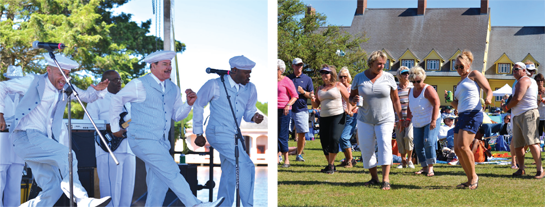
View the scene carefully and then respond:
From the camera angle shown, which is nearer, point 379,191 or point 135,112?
point 135,112

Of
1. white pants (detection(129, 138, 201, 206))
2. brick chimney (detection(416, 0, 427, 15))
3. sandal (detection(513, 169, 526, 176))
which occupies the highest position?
brick chimney (detection(416, 0, 427, 15))

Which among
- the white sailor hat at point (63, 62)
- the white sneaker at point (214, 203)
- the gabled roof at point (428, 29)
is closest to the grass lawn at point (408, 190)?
the white sneaker at point (214, 203)

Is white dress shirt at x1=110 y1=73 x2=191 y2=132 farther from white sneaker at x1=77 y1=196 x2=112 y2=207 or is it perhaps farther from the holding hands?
white sneaker at x1=77 y1=196 x2=112 y2=207

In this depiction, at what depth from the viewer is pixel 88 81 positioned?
16.3 ft

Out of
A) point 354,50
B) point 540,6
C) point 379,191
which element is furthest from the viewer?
point 354,50

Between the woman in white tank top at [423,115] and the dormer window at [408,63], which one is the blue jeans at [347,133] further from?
the dormer window at [408,63]

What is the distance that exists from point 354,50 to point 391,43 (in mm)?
2022

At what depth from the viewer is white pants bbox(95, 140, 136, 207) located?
490cm

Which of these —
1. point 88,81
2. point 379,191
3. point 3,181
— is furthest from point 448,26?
point 3,181

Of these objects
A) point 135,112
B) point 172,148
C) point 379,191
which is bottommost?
point 379,191

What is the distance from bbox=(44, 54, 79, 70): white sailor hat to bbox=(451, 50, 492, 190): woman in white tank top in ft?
11.5

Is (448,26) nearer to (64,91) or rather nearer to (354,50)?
(354,50)

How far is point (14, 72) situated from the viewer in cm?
503

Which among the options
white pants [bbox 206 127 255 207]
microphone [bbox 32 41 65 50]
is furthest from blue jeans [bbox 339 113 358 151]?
microphone [bbox 32 41 65 50]
